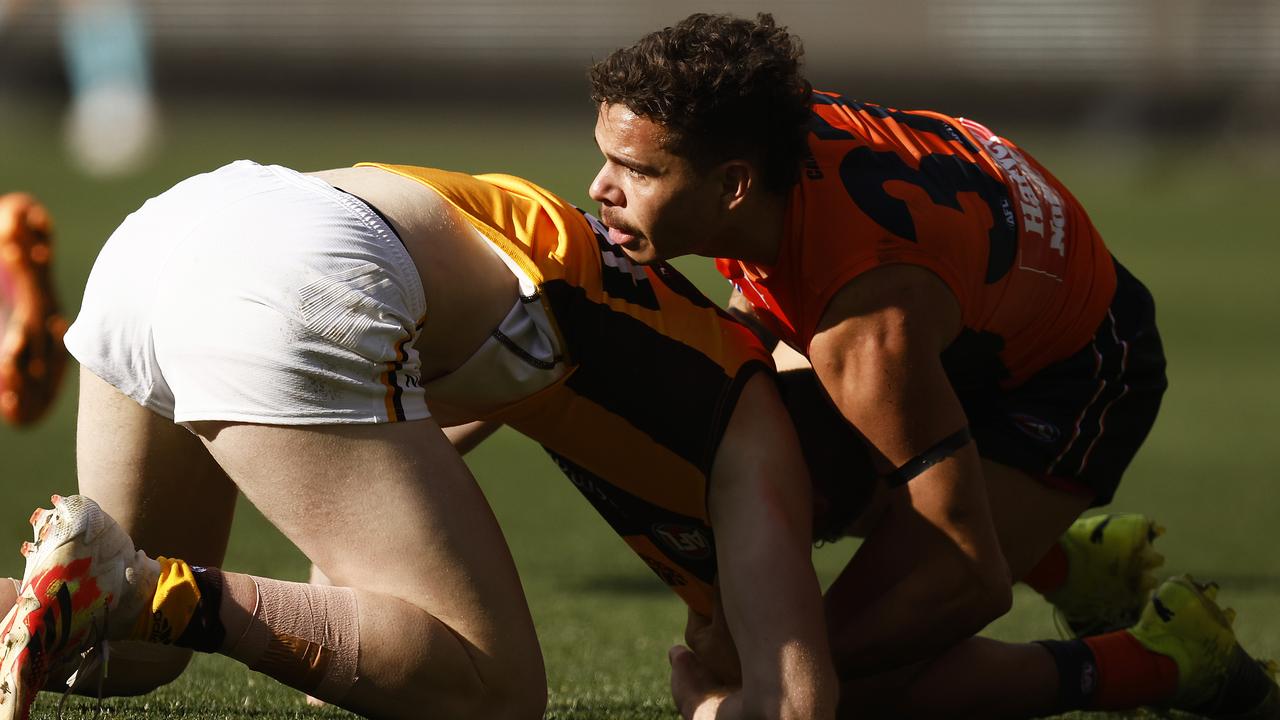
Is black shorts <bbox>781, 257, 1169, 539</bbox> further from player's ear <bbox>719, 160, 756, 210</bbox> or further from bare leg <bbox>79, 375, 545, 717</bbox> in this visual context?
bare leg <bbox>79, 375, 545, 717</bbox>

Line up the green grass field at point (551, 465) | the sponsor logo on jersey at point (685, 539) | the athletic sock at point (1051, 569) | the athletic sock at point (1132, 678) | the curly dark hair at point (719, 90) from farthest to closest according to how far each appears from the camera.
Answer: the green grass field at point (551, 465)
the athletic sock at point (1051, 569)
the athletic sock at point (1132, 678)
the sponsor logo on jersey at point (685, 539)
the curly dark hair at point (719, 90)

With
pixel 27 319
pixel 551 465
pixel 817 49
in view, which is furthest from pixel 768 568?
pixel 817 49

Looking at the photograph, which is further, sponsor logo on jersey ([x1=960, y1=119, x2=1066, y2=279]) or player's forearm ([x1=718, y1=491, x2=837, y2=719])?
sponsor logo on jersey ([x1=960, y1=119, x2=1066, y2=279])

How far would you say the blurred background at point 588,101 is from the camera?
14891 mm

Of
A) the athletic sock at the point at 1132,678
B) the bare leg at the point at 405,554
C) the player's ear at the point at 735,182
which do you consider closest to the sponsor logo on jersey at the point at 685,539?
the bare leg at the point at 405,554

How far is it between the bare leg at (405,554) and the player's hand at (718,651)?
0.46m

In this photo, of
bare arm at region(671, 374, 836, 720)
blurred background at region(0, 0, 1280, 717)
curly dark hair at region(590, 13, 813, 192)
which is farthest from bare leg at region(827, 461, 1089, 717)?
blurred background at region(0, 0, 1280, 717)

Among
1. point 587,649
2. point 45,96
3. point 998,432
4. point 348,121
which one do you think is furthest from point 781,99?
point 45,96

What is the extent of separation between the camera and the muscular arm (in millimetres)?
2959

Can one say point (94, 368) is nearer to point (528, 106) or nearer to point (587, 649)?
point (587, 649)

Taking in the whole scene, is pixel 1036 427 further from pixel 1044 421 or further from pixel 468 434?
pixel 468 434

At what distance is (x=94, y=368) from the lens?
2.82 metres

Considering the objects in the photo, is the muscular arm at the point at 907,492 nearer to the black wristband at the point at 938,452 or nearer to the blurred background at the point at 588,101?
the black wristband at the point at 938,452

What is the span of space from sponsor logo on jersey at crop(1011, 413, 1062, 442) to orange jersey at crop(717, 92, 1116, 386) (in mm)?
86
